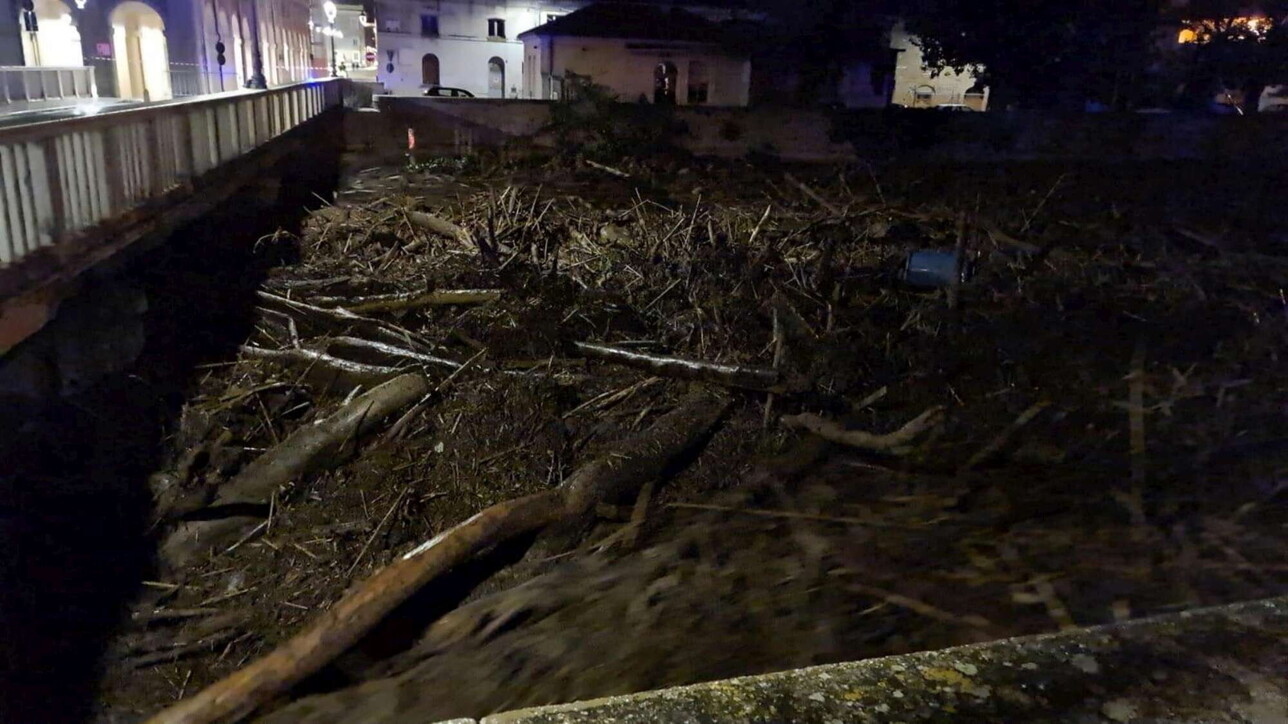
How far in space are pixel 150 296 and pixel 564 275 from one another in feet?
13.2

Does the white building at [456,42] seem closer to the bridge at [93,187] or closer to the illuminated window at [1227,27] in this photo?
the illuminated window at [1227,27]

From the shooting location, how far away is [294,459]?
7.17 m

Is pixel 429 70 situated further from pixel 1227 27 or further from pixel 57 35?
pixel 1227 27

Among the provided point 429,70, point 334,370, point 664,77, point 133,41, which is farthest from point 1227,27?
point 133,41

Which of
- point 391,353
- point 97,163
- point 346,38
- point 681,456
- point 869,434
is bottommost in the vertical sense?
point 681,456

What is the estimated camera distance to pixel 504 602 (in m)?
5.58

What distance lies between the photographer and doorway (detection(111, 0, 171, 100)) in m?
33.5

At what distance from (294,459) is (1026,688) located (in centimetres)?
608

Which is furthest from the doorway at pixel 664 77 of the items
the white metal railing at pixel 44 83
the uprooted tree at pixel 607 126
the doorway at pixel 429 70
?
the white metal railing at pixel 44 83

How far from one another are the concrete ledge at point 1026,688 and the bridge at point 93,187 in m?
5.31

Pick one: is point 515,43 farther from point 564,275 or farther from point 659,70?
point 564,275

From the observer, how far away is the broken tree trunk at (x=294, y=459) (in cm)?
691

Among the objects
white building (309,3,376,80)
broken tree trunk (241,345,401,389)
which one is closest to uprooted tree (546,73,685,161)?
broken tree trunk (241,345,401,389)

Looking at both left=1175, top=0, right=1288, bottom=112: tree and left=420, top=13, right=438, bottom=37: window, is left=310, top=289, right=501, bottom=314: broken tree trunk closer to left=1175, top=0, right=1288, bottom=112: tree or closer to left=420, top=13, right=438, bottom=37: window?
left=1175, top=0, right=1288, bottom=112: tree
